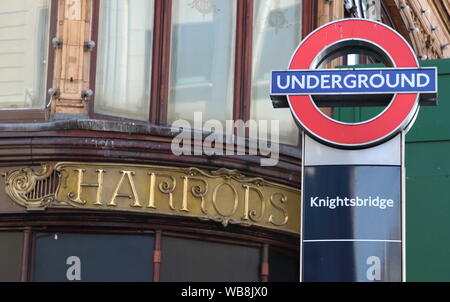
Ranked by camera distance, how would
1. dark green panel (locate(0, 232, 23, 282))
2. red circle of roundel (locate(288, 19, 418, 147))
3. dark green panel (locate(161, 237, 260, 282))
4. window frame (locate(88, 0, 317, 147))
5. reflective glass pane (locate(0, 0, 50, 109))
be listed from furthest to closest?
window frame (locate(88, 0, 317, 147)), reflective glass pane (locate(0, 0, 50, 109)), dark green panel (locate(161, 237, 260, 282)), dark green panel (locate(0, 232, 23, 282)), red circle of roundel (locate(288, 19, 418, 147))

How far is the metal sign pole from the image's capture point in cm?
1755

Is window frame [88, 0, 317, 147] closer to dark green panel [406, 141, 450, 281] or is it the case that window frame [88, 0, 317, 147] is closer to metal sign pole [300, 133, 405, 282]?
dark green panel [406, 141, 450, 281]

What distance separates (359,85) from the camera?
1808cm

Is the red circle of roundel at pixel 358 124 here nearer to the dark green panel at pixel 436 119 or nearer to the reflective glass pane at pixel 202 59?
the reflective glass pane at pixel 202 59

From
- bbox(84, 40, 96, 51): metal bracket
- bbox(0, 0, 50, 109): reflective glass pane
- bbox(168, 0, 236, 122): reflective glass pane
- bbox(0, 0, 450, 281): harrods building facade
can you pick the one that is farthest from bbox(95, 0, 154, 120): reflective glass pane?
bbox(0, 0, 50, 109): reflective glass pane

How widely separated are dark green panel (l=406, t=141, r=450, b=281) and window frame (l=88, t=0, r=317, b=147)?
1762 mm

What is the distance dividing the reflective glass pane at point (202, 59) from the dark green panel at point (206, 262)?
1.78 meters

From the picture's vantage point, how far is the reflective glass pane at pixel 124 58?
19.2 meters

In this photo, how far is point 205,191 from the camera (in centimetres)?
1894

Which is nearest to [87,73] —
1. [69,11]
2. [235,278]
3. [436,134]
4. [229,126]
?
[69,11]

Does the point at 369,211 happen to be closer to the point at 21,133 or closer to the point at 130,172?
the point at 130,172

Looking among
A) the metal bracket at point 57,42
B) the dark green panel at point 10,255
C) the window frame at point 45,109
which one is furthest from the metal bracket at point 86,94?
the dark green panel at point 10,255

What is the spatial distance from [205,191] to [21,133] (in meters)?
2.54
